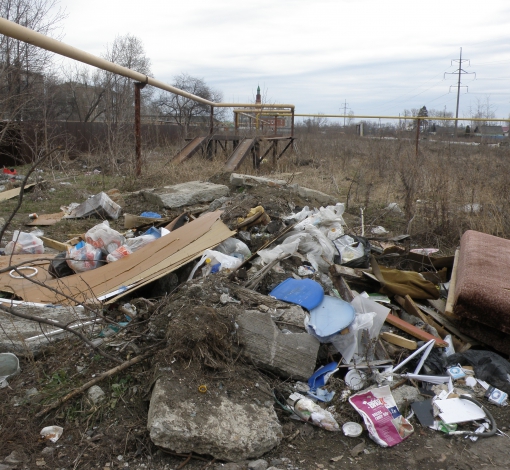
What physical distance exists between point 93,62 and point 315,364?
213 inches

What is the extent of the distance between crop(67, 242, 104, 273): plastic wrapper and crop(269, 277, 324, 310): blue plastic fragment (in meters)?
1.80

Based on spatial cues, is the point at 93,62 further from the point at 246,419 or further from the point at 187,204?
the point at 246,419

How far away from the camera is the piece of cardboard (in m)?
3.57

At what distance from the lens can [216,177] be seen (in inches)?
325

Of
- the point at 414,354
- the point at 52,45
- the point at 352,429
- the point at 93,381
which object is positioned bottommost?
the point at 352,429

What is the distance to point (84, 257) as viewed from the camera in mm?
4391

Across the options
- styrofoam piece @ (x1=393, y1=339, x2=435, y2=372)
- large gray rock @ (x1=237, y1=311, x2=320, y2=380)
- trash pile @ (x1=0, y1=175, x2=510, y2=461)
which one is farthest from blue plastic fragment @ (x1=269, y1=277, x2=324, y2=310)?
styrofoam piece @ (x1=393, y1=339, x2=435, y2=372)

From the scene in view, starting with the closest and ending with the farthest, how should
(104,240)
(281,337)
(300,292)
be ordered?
1. (281,337)
2. (300,292)
3. (104,240)

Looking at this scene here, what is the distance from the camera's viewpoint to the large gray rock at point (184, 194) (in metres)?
6.55

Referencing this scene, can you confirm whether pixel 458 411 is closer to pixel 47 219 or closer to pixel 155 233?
pixel 155 233

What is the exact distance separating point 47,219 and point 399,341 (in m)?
4.89

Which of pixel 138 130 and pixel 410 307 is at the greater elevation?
pixel 138 130

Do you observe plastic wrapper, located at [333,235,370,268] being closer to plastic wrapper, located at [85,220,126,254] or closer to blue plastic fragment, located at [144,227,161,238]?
blue plastic fragment, located at [144,227,161,238]

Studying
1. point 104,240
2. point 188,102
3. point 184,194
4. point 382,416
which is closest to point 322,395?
point 382,416
